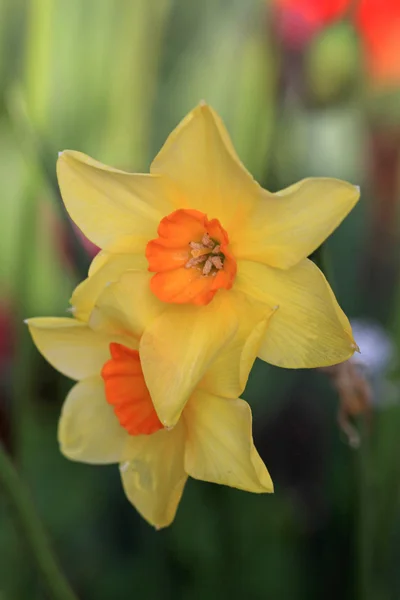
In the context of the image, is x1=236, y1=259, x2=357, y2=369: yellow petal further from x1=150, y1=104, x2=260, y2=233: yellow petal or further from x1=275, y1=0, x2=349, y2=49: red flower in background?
x1=275, y1=0, x2=349, y2=49: red flower in background

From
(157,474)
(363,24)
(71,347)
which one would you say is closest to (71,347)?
(71,347)

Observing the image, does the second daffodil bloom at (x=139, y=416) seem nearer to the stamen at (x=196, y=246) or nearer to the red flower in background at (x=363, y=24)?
the stamen at (x=196, y=246)

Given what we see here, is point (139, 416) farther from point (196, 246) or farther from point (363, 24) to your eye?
point (363, 24)

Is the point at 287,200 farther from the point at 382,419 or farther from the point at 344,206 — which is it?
the point at 382,419

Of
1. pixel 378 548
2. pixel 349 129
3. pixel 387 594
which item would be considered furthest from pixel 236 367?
pixel 349 129

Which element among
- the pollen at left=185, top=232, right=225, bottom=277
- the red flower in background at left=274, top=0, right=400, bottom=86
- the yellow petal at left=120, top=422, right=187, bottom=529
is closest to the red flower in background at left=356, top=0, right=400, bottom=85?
the red flower in background at left=274, top=0, right=400, bottom=86

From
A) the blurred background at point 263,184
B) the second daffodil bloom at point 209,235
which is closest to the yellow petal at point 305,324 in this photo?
the second daffodil bloom at point 209,235
